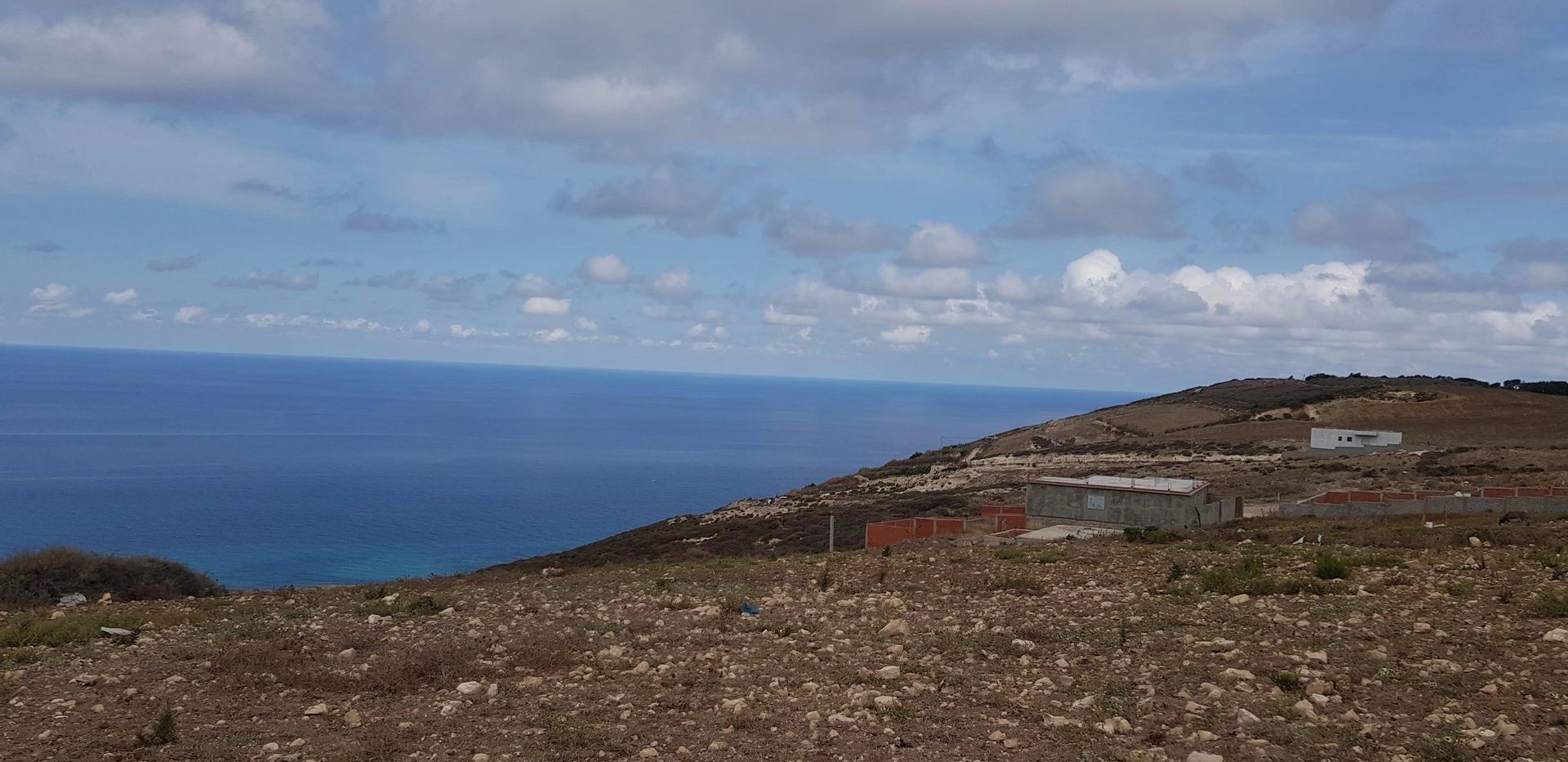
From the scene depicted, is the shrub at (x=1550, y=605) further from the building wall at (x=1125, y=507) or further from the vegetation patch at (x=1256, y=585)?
the building wall at (x=1125, y=507)

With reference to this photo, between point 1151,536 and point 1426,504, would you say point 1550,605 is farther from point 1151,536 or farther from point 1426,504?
point 1426,504

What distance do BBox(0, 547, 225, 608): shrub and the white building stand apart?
6458 centimetres

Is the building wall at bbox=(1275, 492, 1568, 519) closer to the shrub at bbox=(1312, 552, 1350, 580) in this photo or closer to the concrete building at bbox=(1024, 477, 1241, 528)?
the concrete building at bbox=(1024, 477, 1241, 528)

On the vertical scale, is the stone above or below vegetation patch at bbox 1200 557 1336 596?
below

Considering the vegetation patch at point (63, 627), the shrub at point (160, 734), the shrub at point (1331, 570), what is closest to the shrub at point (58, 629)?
the vegetation patch at point (63, 627)

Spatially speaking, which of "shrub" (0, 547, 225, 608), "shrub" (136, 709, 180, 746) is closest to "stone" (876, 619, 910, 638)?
"shrub" (136, 709, 180, 746)

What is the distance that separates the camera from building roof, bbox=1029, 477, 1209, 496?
103ft

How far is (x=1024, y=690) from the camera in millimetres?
10000

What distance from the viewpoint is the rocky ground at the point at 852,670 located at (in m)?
8.56

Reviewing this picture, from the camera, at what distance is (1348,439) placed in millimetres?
68125

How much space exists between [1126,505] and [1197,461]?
3632cm

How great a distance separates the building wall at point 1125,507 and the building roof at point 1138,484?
0.43 feet

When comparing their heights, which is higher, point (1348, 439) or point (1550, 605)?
point (1550, 605)

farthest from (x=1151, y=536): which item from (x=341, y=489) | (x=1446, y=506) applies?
(x=341, y=489)
